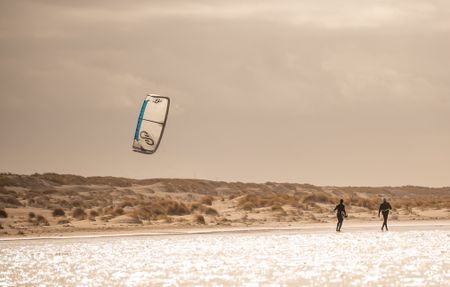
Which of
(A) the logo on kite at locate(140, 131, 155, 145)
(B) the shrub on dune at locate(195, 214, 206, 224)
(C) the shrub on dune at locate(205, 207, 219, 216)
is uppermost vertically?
(A) the logo on kite at locate(140, 131, 155, 145)

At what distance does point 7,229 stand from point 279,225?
14.0 meters

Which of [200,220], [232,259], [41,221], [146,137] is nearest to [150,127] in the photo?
[146,137]

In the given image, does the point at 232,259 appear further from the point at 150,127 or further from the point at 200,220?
the point at 200,220

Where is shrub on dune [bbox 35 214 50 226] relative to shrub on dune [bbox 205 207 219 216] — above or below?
below

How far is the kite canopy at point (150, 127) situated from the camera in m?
44.5

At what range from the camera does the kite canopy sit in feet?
146

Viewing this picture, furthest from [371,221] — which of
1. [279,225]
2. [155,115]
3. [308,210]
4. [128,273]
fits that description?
[128,273]

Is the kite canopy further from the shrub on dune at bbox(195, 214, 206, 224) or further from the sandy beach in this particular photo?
the shrub on dune at bbox(195, 214, 206, 224)

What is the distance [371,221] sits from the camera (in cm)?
5453

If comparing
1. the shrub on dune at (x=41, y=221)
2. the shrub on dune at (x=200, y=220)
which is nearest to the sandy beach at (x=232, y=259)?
the shrub on dune at (x=41, y=221)

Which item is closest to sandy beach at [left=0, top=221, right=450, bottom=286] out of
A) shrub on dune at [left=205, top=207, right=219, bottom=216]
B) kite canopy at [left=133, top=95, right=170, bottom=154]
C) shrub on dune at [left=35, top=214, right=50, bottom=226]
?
kite canopy at [left=133, top=95, right=170, bottom=154]

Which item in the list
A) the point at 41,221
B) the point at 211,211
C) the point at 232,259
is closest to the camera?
the point at 232,259

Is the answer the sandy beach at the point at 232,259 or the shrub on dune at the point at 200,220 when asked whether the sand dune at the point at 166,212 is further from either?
the sandy beach at the point at 232,259

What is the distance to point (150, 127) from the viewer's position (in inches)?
1762
